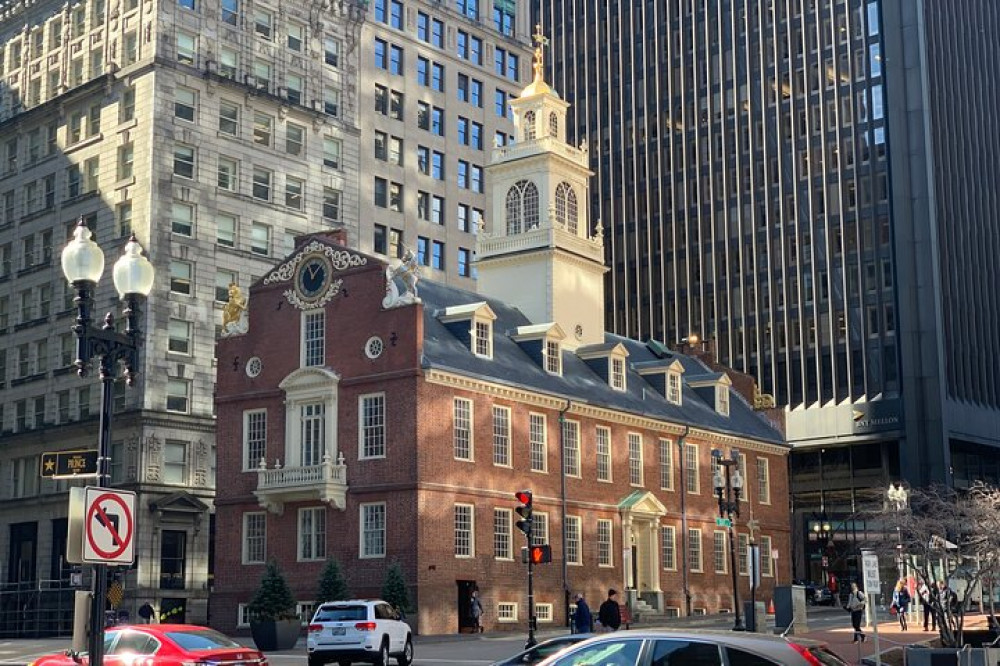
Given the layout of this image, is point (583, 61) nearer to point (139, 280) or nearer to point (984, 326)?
point (984, 326)

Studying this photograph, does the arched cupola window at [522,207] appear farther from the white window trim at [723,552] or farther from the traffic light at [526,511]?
the traffic light at [526,511]

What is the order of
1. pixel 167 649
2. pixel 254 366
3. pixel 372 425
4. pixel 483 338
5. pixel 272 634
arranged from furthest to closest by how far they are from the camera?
1. pixel 254 366
2. pixel 483 338
3. pixel 372 425
4. pixel 272 634
5. pixel 167 649

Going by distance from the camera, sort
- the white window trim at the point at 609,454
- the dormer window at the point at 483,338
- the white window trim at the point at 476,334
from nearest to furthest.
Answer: the white window trim at the point at 476,334
the dormer window at the point at 483,338
the white window trim at the point at 609,454

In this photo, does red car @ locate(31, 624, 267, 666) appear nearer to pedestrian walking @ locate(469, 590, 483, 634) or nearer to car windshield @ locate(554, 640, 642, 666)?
car windshield @ locate(554, 640, 642, 666)

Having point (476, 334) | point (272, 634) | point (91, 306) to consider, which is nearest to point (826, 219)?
point (476, 334)

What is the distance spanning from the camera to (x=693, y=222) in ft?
356

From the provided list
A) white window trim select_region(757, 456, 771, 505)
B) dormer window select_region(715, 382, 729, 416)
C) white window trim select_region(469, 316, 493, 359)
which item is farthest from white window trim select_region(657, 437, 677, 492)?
white window trim select_region(469, 316, 493, 359)

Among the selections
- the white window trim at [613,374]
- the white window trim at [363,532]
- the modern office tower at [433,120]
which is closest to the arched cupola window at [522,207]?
the white window trim at [613,374]

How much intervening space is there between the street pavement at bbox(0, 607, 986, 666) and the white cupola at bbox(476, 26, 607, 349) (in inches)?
608

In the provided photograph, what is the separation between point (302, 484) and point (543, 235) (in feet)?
60.7

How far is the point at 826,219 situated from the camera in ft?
328

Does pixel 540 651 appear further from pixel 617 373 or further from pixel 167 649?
pixel 617 373

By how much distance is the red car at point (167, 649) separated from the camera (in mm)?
21812

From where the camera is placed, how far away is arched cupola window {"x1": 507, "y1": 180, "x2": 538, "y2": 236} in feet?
208
